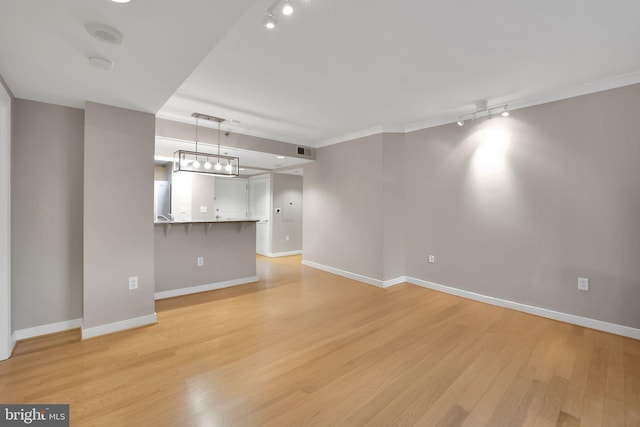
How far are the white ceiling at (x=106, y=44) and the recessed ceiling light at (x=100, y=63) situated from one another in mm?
34

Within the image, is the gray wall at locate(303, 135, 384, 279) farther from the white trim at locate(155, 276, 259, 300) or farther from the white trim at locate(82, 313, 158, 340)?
the white trim at locate(82, 313, 158, 340)

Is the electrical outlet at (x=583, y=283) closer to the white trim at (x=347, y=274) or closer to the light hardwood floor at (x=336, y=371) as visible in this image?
the light hardwood floor at (x=336, y=371)

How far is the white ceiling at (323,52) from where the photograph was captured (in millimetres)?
1610

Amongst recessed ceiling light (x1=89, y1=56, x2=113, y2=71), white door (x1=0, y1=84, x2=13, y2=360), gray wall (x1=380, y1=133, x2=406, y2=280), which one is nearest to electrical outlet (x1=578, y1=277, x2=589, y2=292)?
gray wall (x1=380, y1=133, x2=406, y2=280)

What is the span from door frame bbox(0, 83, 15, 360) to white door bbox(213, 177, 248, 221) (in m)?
4.65

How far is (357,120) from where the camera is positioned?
4172 millimetres

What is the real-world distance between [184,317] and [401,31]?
3600 mm

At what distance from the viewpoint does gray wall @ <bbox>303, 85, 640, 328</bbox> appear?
2818 millimetres

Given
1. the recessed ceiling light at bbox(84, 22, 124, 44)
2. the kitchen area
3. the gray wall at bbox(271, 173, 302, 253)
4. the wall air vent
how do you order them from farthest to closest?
the gray wall at bbox(271, 173, 302, 253) < the wall air vent < the kitchen area < the recessed ceiling light at bbox(84, 22, 124, 44)

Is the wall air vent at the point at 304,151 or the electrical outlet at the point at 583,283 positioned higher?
the wall air vent at the point at 304,151

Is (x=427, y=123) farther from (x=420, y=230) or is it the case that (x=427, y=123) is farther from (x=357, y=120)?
(x=420, y=230)

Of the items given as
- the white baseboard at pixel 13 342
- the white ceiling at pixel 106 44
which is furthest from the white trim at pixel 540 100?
the white baseboard at pixel 13 342

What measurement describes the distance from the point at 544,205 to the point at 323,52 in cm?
309

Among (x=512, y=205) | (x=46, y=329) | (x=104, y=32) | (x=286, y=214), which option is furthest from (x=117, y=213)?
(x=512, y=205)
